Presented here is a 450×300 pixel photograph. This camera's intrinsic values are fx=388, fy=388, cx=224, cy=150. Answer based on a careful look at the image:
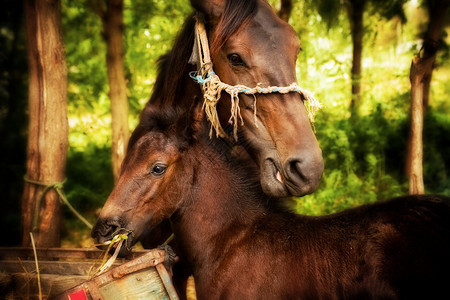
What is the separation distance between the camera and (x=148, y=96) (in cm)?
753

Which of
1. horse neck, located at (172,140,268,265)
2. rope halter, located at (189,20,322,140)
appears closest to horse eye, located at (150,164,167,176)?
horse neck, located at (172,140,268,265)

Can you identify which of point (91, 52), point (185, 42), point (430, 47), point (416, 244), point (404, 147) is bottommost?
point (416, 244)

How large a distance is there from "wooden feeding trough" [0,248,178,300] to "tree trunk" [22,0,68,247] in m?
0.54

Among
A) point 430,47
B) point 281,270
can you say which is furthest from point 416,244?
point 430,47

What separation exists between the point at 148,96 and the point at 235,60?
4992 millimetres

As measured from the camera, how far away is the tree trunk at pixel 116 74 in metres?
6.67

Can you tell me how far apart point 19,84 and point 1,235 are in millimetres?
2681

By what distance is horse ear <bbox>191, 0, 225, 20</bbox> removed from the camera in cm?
290

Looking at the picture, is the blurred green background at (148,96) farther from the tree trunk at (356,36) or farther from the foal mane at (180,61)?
the foal mane at (180,61)

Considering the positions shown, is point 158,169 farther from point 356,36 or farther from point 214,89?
point 356,36

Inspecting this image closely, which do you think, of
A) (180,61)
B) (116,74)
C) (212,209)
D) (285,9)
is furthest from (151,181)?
(285,9)

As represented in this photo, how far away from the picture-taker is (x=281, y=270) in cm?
250

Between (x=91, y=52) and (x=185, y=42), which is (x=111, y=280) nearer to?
(x=185, y=42)

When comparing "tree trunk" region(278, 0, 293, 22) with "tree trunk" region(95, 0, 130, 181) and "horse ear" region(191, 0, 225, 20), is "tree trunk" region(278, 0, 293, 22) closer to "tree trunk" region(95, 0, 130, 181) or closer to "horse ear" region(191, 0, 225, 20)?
"tree trunk" region(95, 0, 130, 181)
